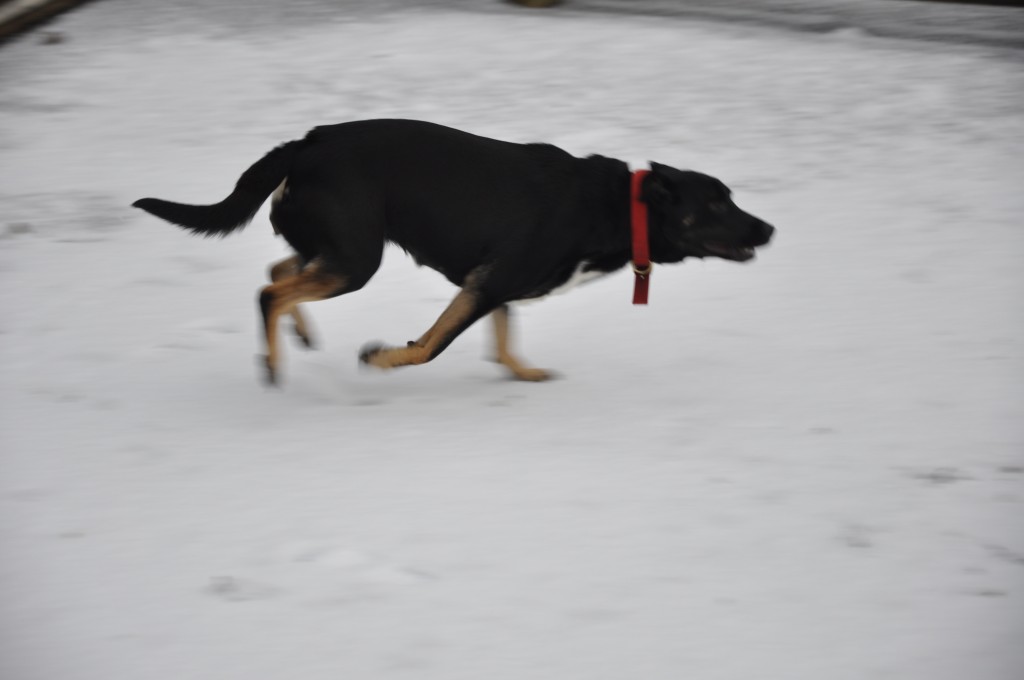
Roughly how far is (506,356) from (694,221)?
3.11 feet

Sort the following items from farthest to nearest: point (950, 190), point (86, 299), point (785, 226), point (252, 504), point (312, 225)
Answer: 1. point (950, 190)
2. point (785, 226)
3. point (86, 299)
4. point (312, 225)
5. point (252, 504)

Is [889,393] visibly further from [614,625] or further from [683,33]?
[683,33]

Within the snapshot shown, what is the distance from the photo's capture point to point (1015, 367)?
475 centimetres

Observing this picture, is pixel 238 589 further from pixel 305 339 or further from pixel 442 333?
pixel 305 339

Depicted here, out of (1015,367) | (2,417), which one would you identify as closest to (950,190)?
(1015,367)

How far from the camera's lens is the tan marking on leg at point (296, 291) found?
13.4ft

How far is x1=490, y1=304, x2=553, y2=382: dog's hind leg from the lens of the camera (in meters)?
4.60

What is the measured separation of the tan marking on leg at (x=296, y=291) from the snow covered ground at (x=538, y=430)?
1.22 feet

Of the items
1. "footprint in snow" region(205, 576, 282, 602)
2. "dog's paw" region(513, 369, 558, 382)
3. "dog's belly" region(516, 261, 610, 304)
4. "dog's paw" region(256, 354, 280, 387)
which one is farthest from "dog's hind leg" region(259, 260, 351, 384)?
"footprint in snow" region(205, 576, 282, 602)

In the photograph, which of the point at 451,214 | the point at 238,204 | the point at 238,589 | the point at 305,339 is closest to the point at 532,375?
the point at 451,214

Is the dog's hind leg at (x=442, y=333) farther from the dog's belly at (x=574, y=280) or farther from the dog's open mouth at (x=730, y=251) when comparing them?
the dog's open mouth at (x=730, y=251)

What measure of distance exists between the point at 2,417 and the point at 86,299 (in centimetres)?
119

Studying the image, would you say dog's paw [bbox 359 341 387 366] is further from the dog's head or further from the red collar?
the dog's head

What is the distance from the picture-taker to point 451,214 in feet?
13.5
